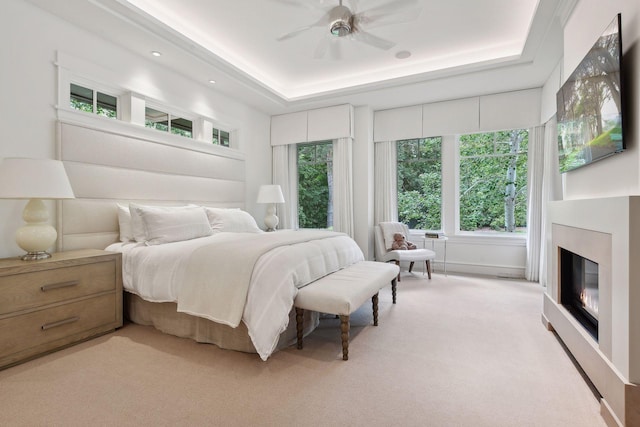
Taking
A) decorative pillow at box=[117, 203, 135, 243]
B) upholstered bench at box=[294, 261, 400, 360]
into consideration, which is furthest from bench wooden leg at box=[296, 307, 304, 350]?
decorative pillow at box=[117, 203, 135, 243]

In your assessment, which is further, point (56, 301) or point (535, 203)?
point (535, 203)

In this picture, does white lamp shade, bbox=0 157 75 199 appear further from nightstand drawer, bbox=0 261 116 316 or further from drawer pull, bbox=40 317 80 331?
drawer pull, bbox=40 317 80 331

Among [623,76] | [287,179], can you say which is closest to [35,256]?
[287,179]

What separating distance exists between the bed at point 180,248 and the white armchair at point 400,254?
130 centimetres

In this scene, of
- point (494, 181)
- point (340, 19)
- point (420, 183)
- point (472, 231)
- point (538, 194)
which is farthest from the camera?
point (420, 183)

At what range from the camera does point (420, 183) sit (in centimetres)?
555

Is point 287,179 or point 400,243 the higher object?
point 287,179

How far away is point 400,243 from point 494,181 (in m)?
1.82

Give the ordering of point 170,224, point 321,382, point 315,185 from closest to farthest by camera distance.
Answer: point 321,382 < point 170,224 < point 315,185

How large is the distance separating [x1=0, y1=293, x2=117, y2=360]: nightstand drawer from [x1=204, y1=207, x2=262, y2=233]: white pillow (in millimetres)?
1383

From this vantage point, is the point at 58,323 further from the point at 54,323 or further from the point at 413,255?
the point at 413,255

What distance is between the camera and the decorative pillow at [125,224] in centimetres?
315

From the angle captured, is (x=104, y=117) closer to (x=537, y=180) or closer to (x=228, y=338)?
(x=228, y=338)

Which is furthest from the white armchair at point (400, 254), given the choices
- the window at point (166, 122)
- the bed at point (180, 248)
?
the window at point (166, 122)
